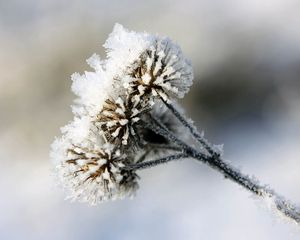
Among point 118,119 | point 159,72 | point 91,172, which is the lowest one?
point 91,172

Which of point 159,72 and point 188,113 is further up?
point 188,113

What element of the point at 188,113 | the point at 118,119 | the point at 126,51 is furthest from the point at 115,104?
the point at 188,113

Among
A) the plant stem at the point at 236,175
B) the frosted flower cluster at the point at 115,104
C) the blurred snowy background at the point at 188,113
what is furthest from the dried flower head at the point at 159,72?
the blurred snowy background at the point at 188,113

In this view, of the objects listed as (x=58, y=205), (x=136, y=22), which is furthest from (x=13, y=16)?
(x=58, y=205)

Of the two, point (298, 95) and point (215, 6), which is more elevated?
point (215, 6)

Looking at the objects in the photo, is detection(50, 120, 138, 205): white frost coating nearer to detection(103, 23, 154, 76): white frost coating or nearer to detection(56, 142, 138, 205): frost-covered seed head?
detection(56, 142, 138, 205): frost-covered seed head

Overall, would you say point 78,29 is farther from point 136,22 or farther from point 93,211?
point 93,211

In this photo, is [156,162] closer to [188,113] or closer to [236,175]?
[236,175]
